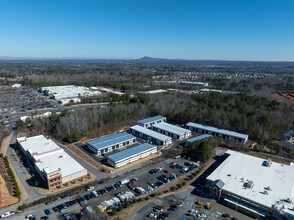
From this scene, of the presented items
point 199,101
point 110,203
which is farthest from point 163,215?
point 199,101

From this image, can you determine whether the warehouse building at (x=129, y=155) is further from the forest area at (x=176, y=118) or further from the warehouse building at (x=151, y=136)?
the forest area at (x=176, y=118)

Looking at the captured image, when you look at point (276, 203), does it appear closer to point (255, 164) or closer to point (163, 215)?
point (255, 164)

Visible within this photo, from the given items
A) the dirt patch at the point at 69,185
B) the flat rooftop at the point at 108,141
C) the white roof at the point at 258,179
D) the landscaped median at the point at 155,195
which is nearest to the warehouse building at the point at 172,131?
the flat rooftop at the point at 108,141

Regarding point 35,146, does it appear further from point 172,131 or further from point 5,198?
point 172,131

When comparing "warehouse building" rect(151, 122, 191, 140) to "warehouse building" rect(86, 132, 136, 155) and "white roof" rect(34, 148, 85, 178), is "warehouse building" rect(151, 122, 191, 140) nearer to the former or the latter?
"warehouse building" rect(86, 132, 136, 155)

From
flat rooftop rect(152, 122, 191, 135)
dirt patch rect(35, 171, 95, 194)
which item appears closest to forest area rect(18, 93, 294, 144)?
flat rooftop rect(152, 122, 191, 135)
